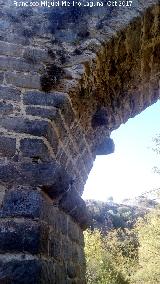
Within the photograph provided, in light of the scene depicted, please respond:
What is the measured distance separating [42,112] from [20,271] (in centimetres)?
117

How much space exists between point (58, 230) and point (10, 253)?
0.50 m

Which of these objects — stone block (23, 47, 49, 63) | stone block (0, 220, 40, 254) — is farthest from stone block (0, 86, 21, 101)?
stone block (0, 220, 40, 254)

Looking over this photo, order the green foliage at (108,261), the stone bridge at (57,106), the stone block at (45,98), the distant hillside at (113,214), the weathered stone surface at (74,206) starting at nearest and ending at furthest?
the stone bridge at (57,106) < the weathered stone surface at (74,206) < the stone block at (45,98) < the green foliage at (108,261) < the distant hillside at (113,214)

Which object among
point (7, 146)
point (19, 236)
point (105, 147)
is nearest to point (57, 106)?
point (7, 146)

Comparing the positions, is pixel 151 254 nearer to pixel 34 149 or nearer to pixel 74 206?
pixel 74 206

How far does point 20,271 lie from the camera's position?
6.37 feet

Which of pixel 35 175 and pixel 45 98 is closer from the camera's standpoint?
pixel 35 175

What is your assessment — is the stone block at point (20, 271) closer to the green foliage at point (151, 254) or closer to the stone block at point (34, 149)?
the stone block at point (34, 149)

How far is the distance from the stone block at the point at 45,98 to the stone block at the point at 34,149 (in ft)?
1.14

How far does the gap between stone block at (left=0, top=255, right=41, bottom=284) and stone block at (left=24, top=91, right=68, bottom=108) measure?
1.19m

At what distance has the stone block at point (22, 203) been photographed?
2145mm

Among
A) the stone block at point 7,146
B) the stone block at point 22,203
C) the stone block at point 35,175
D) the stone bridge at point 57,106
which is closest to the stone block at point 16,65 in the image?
the stone bridge at point 57,106

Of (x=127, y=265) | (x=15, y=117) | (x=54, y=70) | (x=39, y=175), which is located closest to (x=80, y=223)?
(x=39, y=175)

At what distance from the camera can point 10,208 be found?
2174 mm
